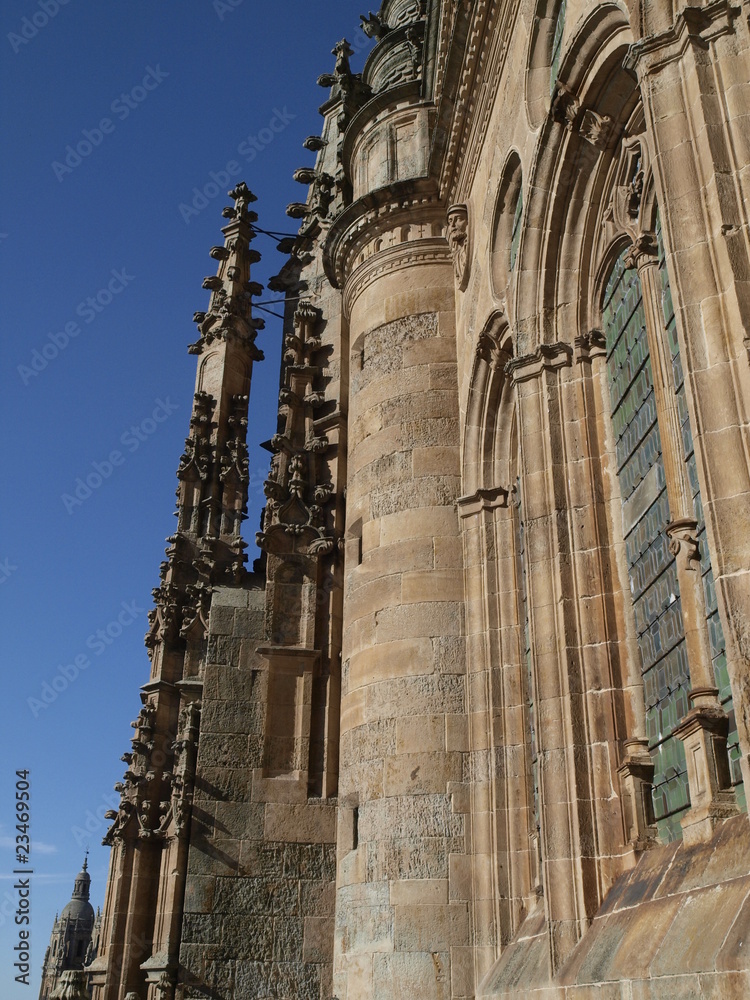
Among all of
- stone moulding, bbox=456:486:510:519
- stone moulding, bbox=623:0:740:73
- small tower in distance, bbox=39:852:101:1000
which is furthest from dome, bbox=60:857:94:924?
stone moulding, bbox=623:0:740:73

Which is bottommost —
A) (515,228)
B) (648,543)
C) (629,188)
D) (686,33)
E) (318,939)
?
(318,939)

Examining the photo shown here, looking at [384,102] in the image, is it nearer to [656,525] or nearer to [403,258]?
A: [403,258]

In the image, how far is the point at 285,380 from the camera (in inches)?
669

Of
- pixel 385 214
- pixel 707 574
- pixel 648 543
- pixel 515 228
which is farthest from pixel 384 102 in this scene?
pixel 707 574

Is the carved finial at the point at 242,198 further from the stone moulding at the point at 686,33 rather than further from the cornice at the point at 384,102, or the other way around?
the stone moulding at the point at 686,33

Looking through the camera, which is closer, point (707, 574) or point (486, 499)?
point (707, 574)

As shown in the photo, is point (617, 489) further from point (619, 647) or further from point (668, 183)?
point (668, 183)

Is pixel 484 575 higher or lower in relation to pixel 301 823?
higher

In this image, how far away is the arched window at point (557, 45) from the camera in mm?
9320

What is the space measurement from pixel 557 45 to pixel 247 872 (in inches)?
390

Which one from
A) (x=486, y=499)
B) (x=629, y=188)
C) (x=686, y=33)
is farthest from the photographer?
(x=486, y=499)

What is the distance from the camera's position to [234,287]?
19312mm

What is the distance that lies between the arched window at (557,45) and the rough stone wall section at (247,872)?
819 centimetres

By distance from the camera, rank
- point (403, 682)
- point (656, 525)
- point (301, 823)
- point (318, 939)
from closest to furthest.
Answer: point (656, 525) → point (403, 682) → point (318, 939) → point (301, 823)
